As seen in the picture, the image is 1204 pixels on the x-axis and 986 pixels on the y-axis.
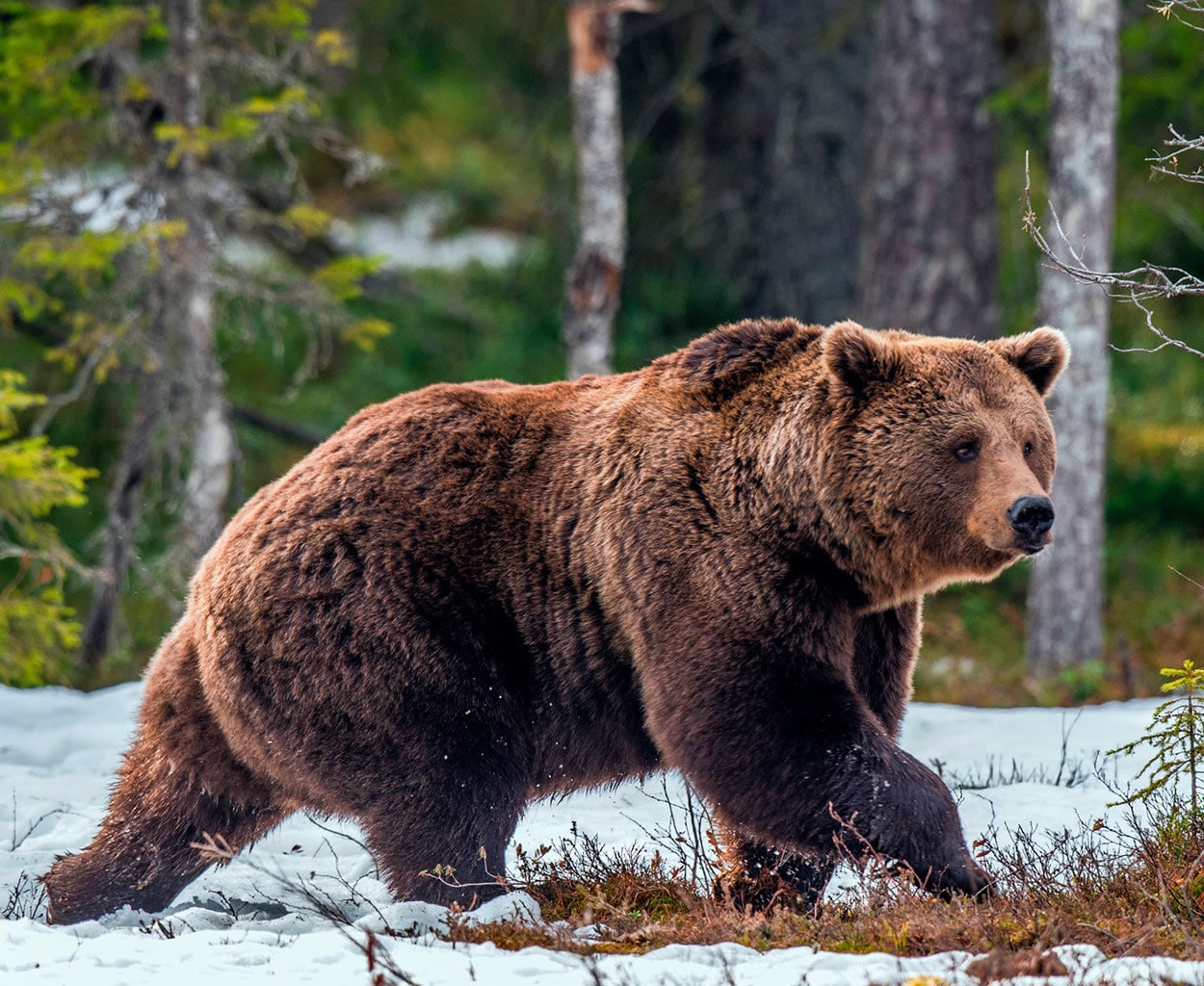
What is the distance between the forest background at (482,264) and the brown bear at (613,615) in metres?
3.08

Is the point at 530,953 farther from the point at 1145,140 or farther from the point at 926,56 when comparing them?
the point at 1145,140

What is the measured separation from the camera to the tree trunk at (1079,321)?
9.06m

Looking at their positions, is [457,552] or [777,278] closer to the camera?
[457,552]

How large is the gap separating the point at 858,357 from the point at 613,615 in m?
1.22

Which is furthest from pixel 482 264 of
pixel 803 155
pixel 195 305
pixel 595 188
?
Result: pixel 195 305

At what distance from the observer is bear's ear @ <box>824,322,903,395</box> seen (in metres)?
4.96

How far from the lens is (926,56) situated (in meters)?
11.1

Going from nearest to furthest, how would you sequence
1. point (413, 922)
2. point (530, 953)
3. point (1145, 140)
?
point (530, 953)
point (413, 922)
point (1145, 140)

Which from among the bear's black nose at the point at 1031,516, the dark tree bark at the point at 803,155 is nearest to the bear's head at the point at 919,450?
the bear's black nose at the point at 1031,516

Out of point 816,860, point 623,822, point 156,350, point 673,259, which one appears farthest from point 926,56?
point 816,860

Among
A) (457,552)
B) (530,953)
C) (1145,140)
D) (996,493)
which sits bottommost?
(530,953)

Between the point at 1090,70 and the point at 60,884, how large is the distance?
7335mm

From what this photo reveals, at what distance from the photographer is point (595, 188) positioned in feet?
32.9

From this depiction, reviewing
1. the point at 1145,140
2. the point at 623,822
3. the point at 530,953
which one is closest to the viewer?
the point at 530,953
